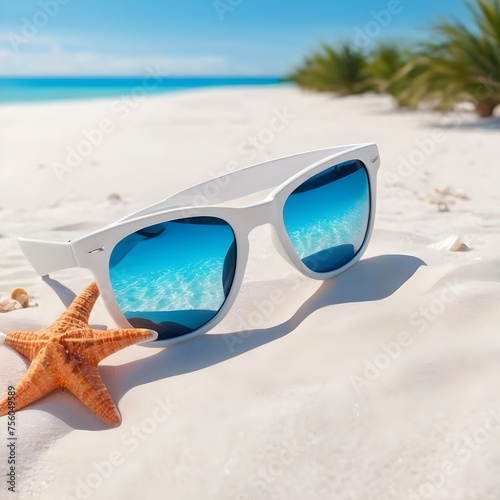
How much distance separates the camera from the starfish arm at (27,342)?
1.72 meters

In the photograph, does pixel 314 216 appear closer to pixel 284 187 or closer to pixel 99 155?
pixel 284 187

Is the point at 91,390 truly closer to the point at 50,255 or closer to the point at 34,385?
the point at 34,385

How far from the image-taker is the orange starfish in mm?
1601

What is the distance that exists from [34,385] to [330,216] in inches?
47.4

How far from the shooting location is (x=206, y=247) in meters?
1.98


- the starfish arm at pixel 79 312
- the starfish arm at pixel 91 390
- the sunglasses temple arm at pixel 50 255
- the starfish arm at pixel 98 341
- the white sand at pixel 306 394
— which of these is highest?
the sunglasses temple arm at pixel 50 255

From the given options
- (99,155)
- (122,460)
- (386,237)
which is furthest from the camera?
(99,155)

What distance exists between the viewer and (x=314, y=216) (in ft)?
7.22

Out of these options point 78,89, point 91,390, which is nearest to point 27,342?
point 91,390

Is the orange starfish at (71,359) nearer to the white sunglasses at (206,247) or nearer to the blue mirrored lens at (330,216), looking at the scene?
the white sunglasses at (206,247)

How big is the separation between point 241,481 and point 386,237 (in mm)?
1557

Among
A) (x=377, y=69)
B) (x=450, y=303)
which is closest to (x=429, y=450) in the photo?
(x=450, y=303)

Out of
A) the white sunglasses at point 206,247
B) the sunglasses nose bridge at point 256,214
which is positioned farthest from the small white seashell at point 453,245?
the sunglasses nose bridge at point 256,214

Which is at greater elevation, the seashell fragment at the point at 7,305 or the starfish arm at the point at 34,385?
the seashell fragment at the point at 7,305
